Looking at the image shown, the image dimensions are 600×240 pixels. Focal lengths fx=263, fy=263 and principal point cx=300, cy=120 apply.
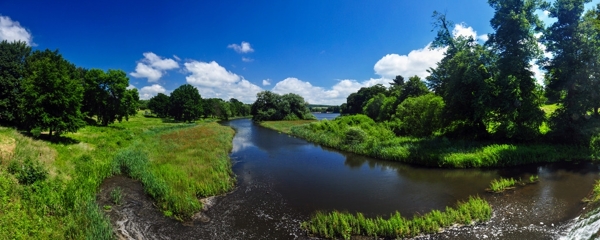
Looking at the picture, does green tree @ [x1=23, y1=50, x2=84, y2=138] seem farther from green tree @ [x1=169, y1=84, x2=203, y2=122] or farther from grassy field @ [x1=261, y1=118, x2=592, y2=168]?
→ green tree @ [x1=169, y1=84, x2=203, y2=122]

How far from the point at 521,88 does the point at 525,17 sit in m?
7.06

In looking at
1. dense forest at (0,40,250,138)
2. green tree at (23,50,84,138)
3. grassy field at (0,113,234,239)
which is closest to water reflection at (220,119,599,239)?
grassy field at (0,113,234,239)

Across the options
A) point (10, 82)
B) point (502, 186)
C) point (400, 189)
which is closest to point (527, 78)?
point (502, 186)

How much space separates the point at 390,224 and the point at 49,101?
92.0 feet

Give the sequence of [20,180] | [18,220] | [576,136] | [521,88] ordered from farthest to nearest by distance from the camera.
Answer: [521,88] → [576,136] → [20,180] → [18,220]

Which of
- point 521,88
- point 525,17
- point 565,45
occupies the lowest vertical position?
point 521,88

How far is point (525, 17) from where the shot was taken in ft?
85.0

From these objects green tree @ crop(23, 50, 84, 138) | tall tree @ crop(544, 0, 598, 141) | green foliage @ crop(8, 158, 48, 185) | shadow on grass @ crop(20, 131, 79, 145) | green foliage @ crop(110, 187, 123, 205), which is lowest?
green foliage @ crop(110, 187, 123, 205)

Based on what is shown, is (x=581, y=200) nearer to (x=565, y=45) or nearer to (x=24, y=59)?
(x=565, y=45)

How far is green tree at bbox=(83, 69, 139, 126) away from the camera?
43.2 metres

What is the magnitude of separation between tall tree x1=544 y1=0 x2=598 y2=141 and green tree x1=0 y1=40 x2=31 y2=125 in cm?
5310

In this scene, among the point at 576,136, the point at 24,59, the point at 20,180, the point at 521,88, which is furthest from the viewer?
the point at 24,59

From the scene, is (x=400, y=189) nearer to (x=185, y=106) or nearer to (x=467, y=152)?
(x=467, y=152)

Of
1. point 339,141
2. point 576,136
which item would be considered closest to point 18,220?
point 339,141
